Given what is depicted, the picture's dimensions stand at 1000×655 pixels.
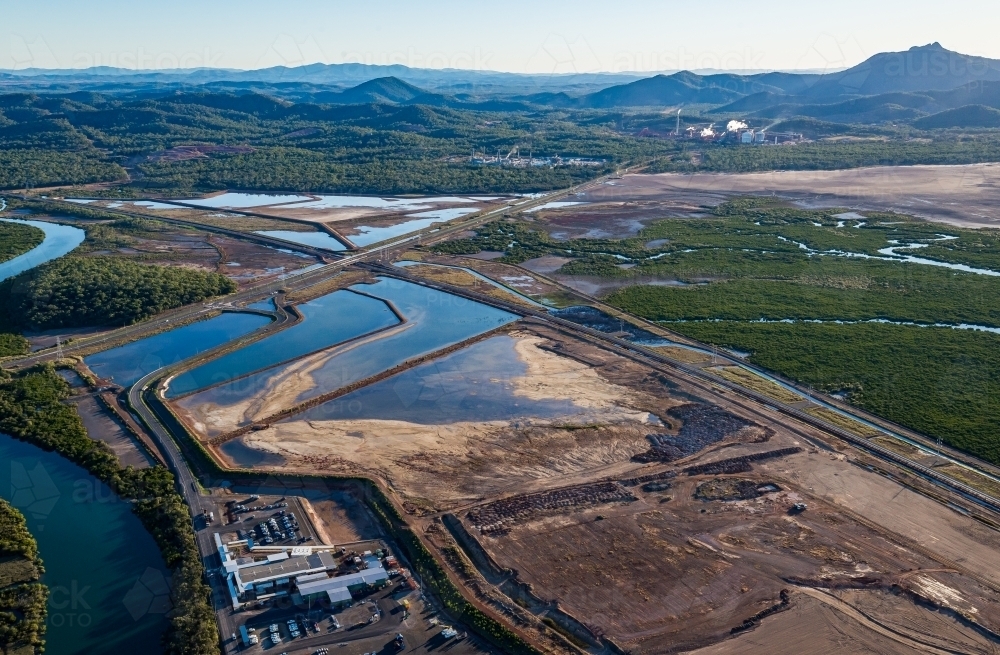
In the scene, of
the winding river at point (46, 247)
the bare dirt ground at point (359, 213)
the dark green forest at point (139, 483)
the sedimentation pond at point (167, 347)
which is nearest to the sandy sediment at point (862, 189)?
the bare dirt ground at point (359, 213)

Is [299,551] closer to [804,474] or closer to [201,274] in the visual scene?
[804,474]

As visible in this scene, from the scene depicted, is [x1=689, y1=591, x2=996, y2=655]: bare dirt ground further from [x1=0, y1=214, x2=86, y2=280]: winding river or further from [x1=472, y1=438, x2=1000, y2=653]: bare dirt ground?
[x1=0, y1=214, x2=86, y2=280]: winding river

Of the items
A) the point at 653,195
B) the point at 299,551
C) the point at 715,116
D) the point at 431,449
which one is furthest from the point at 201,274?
the point at 715,116

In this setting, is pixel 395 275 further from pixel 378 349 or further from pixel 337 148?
pixel 337 148

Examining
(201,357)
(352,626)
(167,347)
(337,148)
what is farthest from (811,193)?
(352,626)

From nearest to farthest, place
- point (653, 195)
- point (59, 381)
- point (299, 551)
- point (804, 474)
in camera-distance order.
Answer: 1. point (299, 551)
2. point (804, 474)
3. point (59, 381)
4. point (653, 195)

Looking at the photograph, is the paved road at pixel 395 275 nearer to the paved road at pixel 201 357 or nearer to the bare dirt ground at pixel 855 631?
the paved road at pixel 201 357
